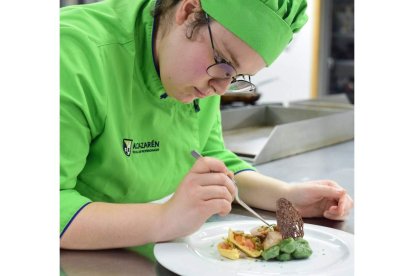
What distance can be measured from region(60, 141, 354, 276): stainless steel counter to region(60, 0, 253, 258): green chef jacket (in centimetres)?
8

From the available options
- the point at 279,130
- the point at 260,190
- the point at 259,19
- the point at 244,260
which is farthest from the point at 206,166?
the point at 279,130

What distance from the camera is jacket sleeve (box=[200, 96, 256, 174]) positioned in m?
1.56

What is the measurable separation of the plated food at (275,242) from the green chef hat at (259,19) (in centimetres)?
33

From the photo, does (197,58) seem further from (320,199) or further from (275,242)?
(320,199)

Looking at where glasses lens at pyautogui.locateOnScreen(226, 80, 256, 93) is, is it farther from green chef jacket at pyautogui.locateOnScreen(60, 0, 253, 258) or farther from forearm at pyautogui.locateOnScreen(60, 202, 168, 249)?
forearm at pyautogui.locateOnScreen(60, 202, 168, 249)

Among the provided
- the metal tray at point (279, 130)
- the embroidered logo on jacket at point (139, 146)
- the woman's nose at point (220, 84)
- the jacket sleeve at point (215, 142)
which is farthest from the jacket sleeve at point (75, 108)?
the metal tray at point (279, 130)

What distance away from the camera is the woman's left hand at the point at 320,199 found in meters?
1.40

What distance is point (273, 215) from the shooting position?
56.6 inches

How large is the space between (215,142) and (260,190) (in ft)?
0.71

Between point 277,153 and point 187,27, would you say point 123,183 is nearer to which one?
point 187,27

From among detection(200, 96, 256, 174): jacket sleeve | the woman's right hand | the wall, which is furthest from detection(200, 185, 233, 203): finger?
the wall

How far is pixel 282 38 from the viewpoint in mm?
1191
